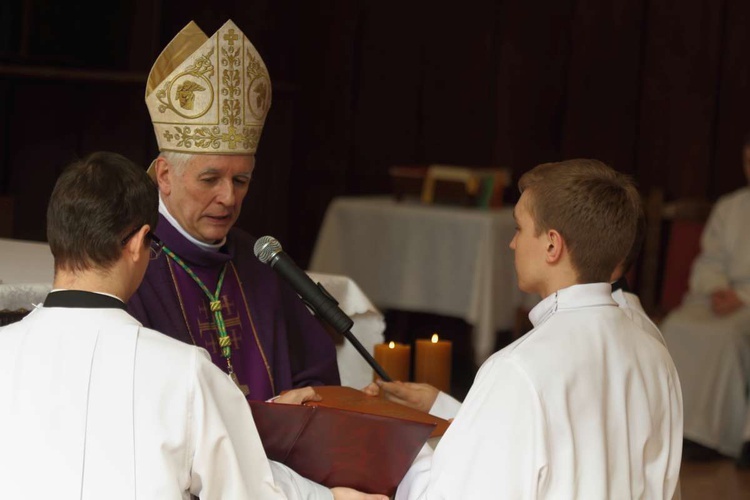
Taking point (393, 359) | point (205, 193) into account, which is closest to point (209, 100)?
point (205, 193)

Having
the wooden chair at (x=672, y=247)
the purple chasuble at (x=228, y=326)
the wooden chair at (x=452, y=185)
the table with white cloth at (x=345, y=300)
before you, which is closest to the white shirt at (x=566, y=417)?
the purple chasuble at (x=228, y=326)

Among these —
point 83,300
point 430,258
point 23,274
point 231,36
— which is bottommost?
point 430,258

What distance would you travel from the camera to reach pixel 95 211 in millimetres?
2203

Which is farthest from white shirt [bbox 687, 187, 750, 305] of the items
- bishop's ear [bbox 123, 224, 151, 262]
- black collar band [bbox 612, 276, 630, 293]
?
bishop's ear [bbox 123, 224, 151, 262]

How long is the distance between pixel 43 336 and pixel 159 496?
0.36 m

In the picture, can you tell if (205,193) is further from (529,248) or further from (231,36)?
(529,248)

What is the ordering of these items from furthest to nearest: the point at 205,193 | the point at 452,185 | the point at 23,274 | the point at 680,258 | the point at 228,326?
the point at 452,185
the point at 680,258
the point at 23,274
the point at 228,326
the point at 205,193

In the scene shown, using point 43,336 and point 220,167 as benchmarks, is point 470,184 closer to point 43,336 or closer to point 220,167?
point 220,167

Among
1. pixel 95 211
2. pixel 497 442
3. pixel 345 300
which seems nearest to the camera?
pixel 95 211

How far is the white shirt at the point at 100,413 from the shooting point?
221 centimetres

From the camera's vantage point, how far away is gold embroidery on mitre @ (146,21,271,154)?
3.30m

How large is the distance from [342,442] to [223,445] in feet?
1.15

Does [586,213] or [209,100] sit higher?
[209,100]

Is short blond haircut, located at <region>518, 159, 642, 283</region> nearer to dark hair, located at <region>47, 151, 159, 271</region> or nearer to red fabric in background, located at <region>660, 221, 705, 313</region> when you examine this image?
dark hair, located at <region>47, 151, 159, 271</region>
